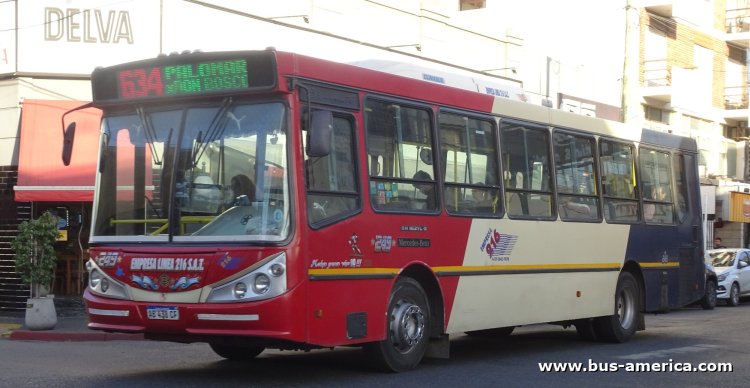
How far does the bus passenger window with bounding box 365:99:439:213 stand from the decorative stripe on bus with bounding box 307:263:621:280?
0.66 meters

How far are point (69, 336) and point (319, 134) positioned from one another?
8.89m

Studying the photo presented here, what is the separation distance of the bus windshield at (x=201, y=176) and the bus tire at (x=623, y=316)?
23.3 ft

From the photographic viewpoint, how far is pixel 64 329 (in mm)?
17031

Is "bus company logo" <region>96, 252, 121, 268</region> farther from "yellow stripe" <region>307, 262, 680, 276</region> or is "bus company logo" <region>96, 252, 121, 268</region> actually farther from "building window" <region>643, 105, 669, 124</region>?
"building window" <region>643, 105, 669, 124</region>

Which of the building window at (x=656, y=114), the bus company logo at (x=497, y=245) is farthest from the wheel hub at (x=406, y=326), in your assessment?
the building window at (x=656, y=114)

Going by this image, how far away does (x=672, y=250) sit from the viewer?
15.8m

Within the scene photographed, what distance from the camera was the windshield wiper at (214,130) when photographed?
9242 mm

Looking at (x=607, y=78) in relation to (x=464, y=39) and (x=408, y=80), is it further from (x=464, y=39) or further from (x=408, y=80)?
(x=408, y=80)

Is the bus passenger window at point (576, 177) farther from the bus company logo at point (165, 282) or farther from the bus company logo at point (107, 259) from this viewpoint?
the bus company logo at point (107, 259)

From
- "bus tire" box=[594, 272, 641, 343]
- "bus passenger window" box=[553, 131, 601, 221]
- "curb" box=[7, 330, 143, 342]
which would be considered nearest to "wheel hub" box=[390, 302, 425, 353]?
"bus passenger window" box=[553, 131, 601, 221]

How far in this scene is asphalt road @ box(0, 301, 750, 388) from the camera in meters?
9.79

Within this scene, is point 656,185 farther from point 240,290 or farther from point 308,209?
point 240,290

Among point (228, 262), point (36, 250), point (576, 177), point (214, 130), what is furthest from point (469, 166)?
point (36, 250)

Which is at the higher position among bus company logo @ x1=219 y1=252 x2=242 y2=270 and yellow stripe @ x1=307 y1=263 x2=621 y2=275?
bus company logo @ x1=219 y1=252 x2=242 y2=270
